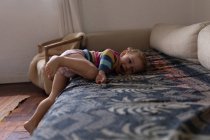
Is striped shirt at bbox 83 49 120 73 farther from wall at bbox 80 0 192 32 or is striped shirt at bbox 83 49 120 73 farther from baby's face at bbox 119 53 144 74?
wall at bbox 80 0 192 32

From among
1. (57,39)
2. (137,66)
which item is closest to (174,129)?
(137,66)

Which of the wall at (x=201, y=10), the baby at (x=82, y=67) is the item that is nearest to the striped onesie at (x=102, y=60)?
the baby at (x=82, y=67)

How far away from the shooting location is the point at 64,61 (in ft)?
5.84

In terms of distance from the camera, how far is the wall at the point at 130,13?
346 cm

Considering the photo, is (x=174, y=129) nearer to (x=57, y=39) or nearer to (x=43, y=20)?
(x=57, y=39)

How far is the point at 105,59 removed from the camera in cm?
188

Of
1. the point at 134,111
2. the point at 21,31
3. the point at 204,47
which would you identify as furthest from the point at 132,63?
the point at 21,31

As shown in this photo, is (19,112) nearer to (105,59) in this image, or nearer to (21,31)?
(105,59)

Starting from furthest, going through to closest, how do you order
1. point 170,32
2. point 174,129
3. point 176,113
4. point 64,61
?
point 170,32 < point 64,61 < point 176,113 < point 174,129

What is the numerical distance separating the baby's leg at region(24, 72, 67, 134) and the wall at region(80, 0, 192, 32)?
1.66 metres

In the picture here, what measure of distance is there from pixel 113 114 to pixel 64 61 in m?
0.83

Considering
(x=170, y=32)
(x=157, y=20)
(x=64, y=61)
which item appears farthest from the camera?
(x=157, y=20)

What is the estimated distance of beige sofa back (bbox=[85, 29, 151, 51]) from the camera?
3107 mm

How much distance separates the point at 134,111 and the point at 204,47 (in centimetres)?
97
